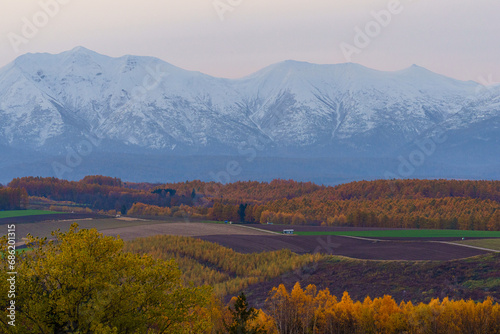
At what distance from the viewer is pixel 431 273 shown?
315 ft

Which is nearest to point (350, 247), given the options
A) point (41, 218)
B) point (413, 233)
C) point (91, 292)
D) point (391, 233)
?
point (391, 233)

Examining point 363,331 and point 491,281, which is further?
point 491,281

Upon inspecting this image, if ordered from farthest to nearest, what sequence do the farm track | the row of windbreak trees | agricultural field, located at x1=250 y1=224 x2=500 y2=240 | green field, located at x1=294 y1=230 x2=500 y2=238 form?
green field, located at x1=294 y1=230 x2=500 y2=238 < agricultural field, located at x1=250 y1=224 x2=500 y2=240 < the farm track < the row of windbreak trees

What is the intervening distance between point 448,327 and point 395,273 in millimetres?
36475

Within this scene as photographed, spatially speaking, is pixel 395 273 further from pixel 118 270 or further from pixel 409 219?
pixel 409 219

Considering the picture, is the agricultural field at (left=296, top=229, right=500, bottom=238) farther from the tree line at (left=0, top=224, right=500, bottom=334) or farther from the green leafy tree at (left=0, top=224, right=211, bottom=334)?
the green leafy tree at (left=0, top=224, right=211, bottom=334)

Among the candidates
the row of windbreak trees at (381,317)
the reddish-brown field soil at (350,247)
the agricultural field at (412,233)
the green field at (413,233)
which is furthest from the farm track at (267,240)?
the row of windbreak trees at (381,317)

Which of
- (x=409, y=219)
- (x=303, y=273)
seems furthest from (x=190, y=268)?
(x=409, y=219)

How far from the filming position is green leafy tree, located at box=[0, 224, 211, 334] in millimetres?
36156

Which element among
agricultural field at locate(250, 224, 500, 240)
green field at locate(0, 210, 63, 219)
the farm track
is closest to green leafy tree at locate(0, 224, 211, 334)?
the farm track

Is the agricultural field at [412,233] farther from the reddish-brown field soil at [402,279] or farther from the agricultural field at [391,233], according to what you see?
the reddish-brown field soil at [402,279]

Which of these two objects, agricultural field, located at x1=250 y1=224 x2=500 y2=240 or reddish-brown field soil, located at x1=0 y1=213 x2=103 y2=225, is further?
reddish-brown field soil, located at x1=0 y1=213 x2=103 y2=225

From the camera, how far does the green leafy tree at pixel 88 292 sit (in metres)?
36.2

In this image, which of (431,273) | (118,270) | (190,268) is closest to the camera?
(118,270)
